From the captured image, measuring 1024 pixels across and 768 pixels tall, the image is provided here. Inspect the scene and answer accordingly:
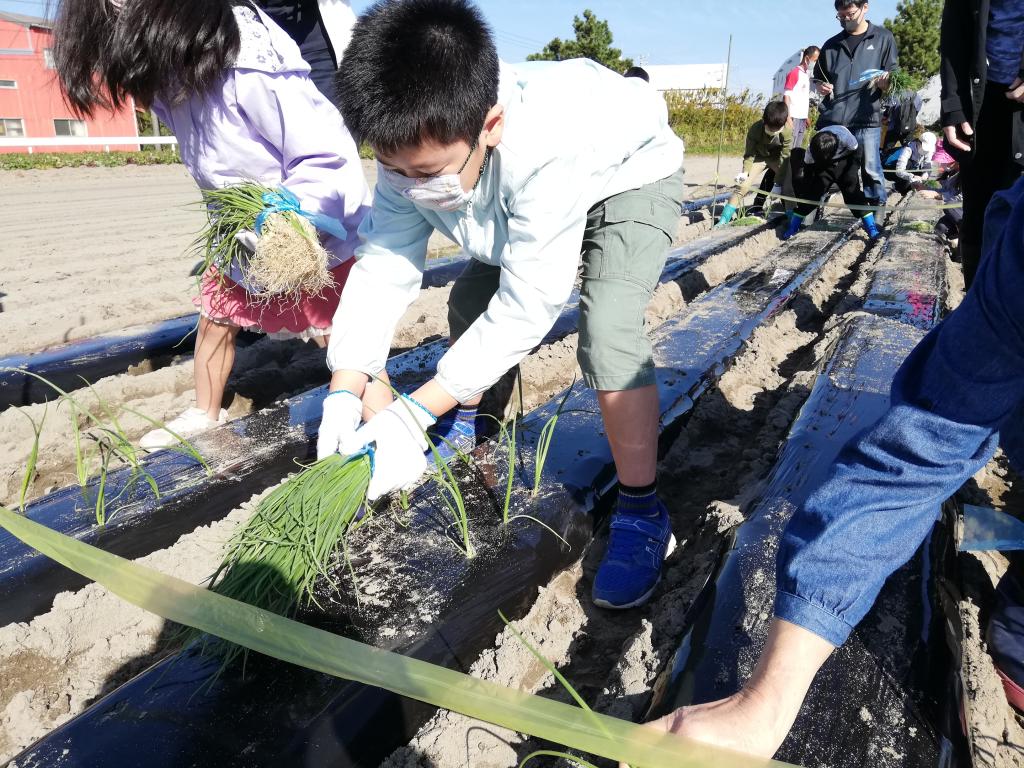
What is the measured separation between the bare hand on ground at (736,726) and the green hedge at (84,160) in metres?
15.5

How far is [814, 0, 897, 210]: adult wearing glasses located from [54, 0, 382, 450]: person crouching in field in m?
6.17

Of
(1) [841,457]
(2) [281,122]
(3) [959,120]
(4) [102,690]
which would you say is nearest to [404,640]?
(4) [102,690]

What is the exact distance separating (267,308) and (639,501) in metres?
1.56

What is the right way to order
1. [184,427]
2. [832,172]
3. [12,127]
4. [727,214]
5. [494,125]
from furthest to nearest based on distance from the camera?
[12,127] → [727,214] → [832,172] → [184,427] → [494,125]

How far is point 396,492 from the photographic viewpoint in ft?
6.30

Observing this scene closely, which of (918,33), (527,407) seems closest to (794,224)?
(527,407)

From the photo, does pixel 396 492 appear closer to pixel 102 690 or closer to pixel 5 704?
pixel 102 690

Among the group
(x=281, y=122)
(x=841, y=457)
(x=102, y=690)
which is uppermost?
(x=281, y=122)

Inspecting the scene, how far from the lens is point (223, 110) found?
2.34 metres

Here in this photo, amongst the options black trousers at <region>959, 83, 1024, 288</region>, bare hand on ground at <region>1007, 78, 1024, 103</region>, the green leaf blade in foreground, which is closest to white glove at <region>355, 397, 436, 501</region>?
the green leaf blade in foreground

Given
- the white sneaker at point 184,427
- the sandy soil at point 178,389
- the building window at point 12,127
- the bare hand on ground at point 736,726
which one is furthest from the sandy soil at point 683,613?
the building window at point 12,127

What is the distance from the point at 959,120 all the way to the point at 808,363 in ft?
4.30

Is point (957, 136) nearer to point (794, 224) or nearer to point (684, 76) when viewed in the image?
point (794, 224)

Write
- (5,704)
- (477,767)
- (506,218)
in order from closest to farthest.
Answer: (477,767) < (5,704) < (506,218)
